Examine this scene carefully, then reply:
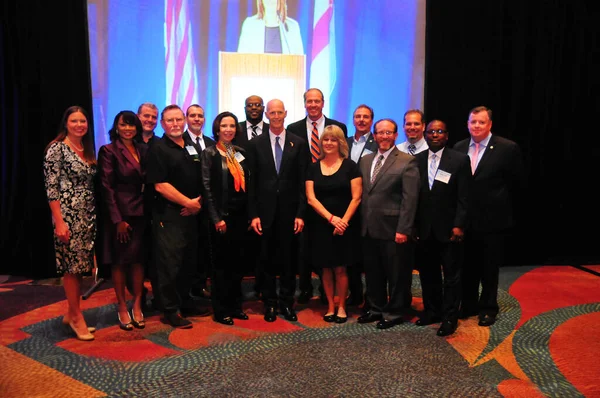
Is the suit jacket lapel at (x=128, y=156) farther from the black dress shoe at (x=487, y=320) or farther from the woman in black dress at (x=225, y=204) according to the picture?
the black dress shoe at (x=487, y=320)

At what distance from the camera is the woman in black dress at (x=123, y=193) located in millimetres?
3191

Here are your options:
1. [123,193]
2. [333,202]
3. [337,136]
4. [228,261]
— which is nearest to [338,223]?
[333,202]

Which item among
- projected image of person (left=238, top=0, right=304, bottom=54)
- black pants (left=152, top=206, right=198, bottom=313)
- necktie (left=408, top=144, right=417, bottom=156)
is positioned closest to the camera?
black pants (left=152, top=206, right=198, bottom=313)

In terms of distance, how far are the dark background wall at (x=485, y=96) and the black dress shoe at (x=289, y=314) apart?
2.62 metres

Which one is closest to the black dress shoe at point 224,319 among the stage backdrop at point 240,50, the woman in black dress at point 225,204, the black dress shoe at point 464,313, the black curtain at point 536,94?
the woman in black dress at point 225,204

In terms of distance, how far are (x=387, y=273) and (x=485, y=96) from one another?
2989 millimetres

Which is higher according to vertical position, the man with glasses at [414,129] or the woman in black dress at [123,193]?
the man with glasses at [414,129]

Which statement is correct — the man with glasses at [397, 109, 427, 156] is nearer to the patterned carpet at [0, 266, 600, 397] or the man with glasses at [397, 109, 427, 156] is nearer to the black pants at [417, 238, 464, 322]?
the black pants at [417, 238, 464, 322]

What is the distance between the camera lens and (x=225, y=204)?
11.0 feet

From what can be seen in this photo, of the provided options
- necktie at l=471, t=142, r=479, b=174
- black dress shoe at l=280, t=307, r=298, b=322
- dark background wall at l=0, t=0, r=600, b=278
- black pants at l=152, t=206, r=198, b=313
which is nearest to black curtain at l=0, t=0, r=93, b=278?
dark background wall at l=0, t=0, r=600, b=278

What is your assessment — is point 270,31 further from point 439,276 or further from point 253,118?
point 439,276

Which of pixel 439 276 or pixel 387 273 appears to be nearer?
pixel 387 273

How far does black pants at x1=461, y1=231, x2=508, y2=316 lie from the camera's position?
353 cm

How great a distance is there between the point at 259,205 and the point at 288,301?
784 mm
